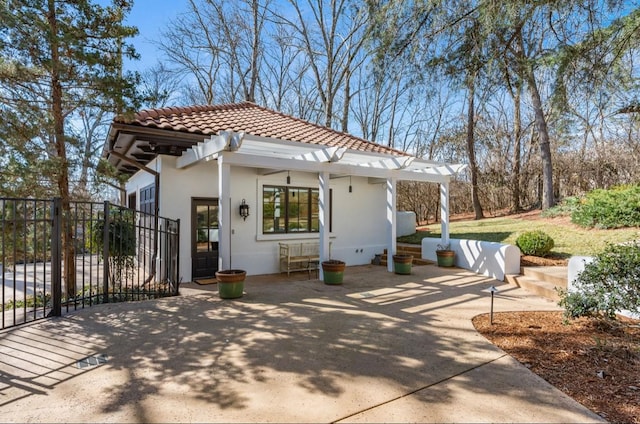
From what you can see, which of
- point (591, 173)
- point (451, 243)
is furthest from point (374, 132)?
point (451, 243)

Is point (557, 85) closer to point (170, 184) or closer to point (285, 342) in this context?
point (285, 342)

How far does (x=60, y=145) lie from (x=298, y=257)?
221 inches

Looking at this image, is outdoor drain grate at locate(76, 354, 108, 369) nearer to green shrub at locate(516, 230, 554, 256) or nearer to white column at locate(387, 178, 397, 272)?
white column at locate(387, 178, 397, 272)

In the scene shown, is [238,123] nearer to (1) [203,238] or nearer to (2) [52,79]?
(1) [203,238]

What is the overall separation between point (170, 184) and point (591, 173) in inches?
643

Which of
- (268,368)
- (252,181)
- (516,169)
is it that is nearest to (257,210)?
(252,181)

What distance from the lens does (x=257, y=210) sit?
863cm

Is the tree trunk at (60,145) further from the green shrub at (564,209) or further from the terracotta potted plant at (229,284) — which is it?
the green shrub at (564,209)

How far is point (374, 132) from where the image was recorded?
2238cm

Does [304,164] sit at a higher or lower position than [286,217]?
higher

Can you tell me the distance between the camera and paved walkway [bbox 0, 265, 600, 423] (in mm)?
2645

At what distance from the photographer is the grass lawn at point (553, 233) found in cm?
843

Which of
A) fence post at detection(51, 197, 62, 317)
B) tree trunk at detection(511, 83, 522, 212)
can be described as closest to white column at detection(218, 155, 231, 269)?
fence post at detection(51, 197, 62, 317)

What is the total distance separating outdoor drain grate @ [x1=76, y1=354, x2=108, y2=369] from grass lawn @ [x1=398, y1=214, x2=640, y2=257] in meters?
8.08
